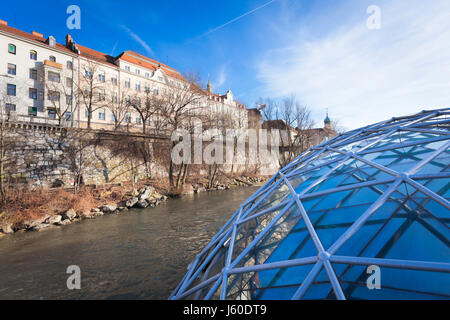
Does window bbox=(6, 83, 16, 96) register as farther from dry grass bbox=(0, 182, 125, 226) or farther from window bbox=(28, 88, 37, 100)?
dry grass bbox=(0, 182, 125, 226)

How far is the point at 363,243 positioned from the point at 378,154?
2602mm

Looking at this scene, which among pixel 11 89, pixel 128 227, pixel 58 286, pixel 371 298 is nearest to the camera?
pixel 371 298

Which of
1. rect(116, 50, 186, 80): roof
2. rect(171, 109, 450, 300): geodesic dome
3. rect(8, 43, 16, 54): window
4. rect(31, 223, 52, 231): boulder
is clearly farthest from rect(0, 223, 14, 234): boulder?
rect(116, 50, 186, 80): roof

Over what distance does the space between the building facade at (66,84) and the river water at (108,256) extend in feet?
45.3

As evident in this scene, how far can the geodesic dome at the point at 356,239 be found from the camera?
2.28 meters

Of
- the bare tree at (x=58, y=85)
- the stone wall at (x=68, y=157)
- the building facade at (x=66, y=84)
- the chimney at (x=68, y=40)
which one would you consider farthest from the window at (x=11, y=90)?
the stone wall at (x=68, y=157)

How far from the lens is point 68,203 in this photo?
14.5 metres

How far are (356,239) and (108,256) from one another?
9.90 meters

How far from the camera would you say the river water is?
6582 mm

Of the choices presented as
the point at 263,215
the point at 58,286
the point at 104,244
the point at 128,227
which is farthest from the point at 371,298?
the point at 128,227

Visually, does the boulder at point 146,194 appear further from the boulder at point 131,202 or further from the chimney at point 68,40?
the chimney at point 68,40

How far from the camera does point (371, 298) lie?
2242 mm
